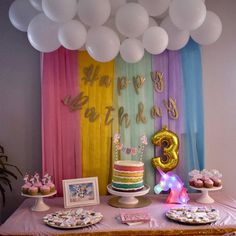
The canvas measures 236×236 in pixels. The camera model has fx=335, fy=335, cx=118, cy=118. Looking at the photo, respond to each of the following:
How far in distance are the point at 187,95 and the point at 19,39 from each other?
1.47 metres

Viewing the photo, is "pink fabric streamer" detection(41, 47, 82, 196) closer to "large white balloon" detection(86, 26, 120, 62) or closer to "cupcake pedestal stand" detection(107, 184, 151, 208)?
"cupcake pedestal stand" detection(107, 184, 151, 208)

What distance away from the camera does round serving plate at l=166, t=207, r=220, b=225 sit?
208 cm

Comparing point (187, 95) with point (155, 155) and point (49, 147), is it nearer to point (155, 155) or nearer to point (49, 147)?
point (155, 155)

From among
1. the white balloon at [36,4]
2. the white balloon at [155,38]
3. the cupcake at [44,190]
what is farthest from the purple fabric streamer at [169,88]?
the white balloon at [36,4]

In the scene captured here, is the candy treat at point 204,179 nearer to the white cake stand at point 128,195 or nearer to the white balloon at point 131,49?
the white cake stand at point 128,195

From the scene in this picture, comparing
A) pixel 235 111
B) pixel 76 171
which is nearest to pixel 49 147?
pixel 76 171

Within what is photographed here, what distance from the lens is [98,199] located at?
98.3 inches

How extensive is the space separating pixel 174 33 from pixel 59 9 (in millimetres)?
833

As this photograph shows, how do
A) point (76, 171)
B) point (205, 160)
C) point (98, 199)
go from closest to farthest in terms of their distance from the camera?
point (98, 199), point (76, 171), point (205, 160)

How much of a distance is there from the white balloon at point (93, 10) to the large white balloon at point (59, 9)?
0.05 metres

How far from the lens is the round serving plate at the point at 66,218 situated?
2.03 m

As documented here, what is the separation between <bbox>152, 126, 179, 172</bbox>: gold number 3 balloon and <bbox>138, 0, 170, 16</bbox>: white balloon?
958 millimetres

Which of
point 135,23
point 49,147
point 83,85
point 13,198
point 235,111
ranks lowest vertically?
point 13,198

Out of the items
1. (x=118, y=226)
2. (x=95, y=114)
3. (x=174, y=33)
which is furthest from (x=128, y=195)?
(x=174, y=33)
